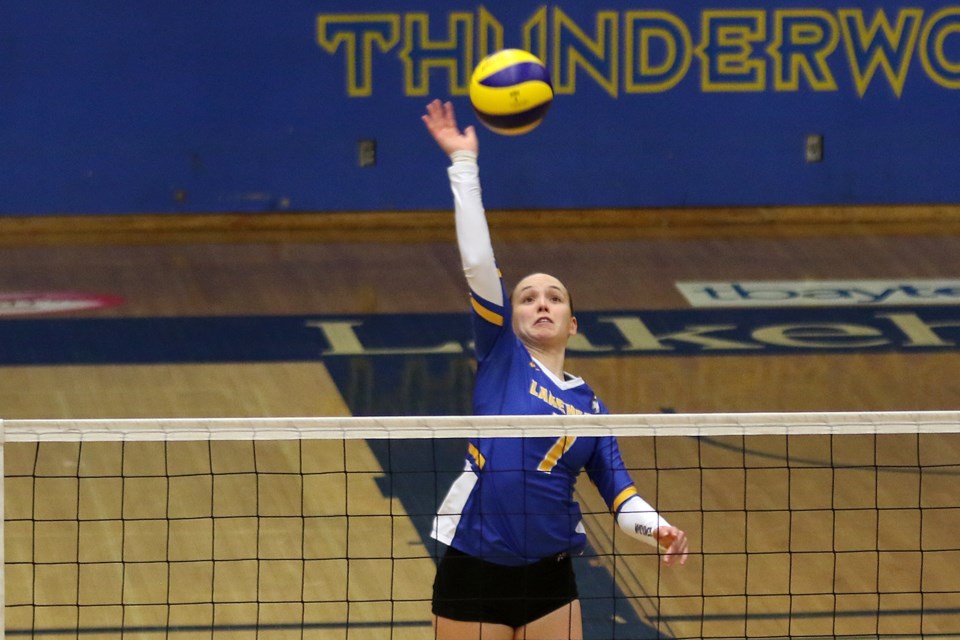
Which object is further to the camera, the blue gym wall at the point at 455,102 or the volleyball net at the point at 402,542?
the blue gym wall at the point at 455,102

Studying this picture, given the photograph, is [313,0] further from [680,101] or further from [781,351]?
[781,351]

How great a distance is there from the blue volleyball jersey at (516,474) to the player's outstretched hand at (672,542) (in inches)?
8.3

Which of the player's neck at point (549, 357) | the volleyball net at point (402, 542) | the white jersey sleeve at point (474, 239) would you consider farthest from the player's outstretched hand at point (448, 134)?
the volleyball net at point (402, 542)

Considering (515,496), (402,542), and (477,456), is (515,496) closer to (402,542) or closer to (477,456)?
(477,456)

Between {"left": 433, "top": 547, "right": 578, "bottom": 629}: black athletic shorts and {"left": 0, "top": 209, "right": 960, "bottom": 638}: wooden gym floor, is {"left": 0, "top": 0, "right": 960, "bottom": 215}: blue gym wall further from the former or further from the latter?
{"left": 433, "top": 547, "right": 578, "bottom": 629}: black athletic shorts

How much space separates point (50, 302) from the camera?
12.7m

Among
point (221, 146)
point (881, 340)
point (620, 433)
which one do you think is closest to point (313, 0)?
point (221, 146)

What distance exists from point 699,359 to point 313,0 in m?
5.80

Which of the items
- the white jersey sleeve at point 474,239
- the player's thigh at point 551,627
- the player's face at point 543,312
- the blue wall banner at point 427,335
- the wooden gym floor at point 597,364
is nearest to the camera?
the white jersey sleeve at point 474,239

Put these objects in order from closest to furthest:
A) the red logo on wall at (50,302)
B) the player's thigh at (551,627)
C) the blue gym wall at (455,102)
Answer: the player's thigh at (551,627), the red logo on wall at (50,302), the blue gym wall at (455,102)

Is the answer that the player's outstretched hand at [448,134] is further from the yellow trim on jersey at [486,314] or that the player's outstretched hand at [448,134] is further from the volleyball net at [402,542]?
the volleyball net at [402,542]

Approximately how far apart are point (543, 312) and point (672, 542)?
30.8 inches

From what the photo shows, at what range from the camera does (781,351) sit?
11.4 meters

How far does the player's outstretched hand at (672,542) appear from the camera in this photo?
4.49 metres
